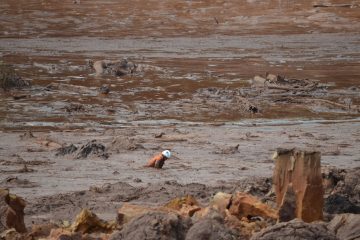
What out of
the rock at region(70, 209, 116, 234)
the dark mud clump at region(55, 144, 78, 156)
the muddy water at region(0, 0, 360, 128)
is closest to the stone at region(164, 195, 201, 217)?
the rock at region(70, 209, 116, 234)

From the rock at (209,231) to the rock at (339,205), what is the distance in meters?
1.51

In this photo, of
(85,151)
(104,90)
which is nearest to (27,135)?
(85,151)

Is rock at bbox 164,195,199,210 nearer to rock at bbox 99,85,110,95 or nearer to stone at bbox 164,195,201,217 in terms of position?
stone at bbox 164,195,201,217

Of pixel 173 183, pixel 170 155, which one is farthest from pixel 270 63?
pixel 173 183

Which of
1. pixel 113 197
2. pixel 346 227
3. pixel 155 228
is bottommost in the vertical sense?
pixel 113 197

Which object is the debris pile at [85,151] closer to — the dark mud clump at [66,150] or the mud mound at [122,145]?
the dark mud clump at [66,150]

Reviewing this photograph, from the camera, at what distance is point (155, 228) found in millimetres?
5844

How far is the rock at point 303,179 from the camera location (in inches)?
254

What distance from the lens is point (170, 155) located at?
1130 centimetres

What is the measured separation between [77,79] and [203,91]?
3277 millimetres

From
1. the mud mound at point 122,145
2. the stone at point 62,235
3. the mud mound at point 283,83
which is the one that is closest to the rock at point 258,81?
the mud mound at point 283,83

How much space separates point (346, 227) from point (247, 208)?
970 millimetres

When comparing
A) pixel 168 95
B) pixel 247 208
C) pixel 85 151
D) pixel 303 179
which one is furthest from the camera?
pixel 168 95

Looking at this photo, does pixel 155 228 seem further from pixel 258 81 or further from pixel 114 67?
pixel 114 67
